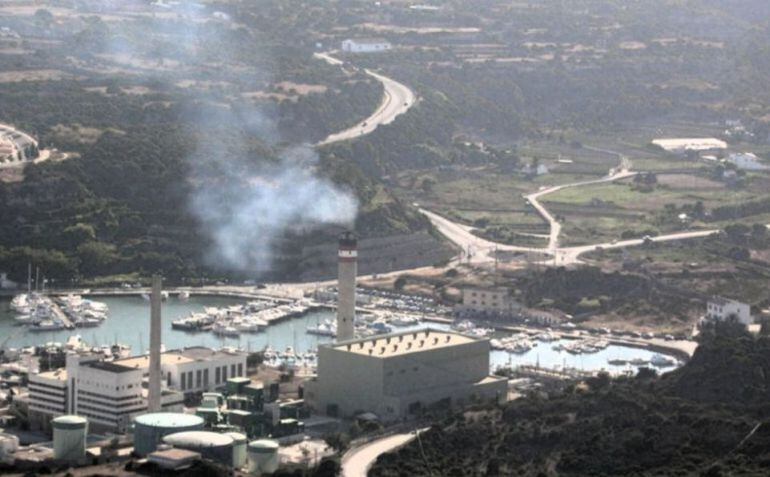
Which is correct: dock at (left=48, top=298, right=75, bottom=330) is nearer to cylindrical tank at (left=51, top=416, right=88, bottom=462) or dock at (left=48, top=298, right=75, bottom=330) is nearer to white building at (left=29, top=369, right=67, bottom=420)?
white building at (left=29, top=369, right=67, bottom=420)

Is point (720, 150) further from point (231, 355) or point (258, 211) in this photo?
point (231, 355)

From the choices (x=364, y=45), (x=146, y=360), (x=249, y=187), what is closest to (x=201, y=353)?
(x=146, y=360)

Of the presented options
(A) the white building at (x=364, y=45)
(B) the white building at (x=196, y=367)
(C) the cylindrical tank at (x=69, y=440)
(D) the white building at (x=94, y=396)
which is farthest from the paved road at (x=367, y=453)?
(A) the white building at (x=364, y=45)

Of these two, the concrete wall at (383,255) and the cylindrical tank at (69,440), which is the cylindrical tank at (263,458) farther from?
the concrete wall at (383,255)

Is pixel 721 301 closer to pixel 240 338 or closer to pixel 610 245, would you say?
pixel 610 245

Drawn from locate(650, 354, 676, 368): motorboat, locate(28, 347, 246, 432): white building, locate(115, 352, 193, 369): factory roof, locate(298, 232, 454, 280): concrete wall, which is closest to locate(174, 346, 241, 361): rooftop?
locate(115, 352, 193, 369): factory roof

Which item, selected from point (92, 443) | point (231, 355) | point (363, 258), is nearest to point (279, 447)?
point (92, 443)
